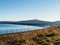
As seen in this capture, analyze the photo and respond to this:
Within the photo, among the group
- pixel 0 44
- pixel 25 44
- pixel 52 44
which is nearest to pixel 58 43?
pixel 52 44

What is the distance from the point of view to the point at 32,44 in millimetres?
21078

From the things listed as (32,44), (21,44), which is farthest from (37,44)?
(21,44)

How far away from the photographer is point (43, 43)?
21328mm

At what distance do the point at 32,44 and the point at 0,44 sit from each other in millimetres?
4011

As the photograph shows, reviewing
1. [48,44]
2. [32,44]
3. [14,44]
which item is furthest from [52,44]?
[14,44]

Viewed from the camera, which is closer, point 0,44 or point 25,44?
point 25,44

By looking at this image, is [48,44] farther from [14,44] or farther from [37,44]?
[14,44]

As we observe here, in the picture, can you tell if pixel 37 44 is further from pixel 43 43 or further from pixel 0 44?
pixel 0 44

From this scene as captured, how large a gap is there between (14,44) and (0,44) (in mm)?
1728

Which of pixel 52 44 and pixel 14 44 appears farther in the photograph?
pixel 14 44

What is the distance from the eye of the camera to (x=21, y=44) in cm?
2033

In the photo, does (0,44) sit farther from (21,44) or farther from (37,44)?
(37,44)

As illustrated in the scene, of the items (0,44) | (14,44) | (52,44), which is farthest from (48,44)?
(0,44)

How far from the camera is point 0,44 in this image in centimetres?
2216
